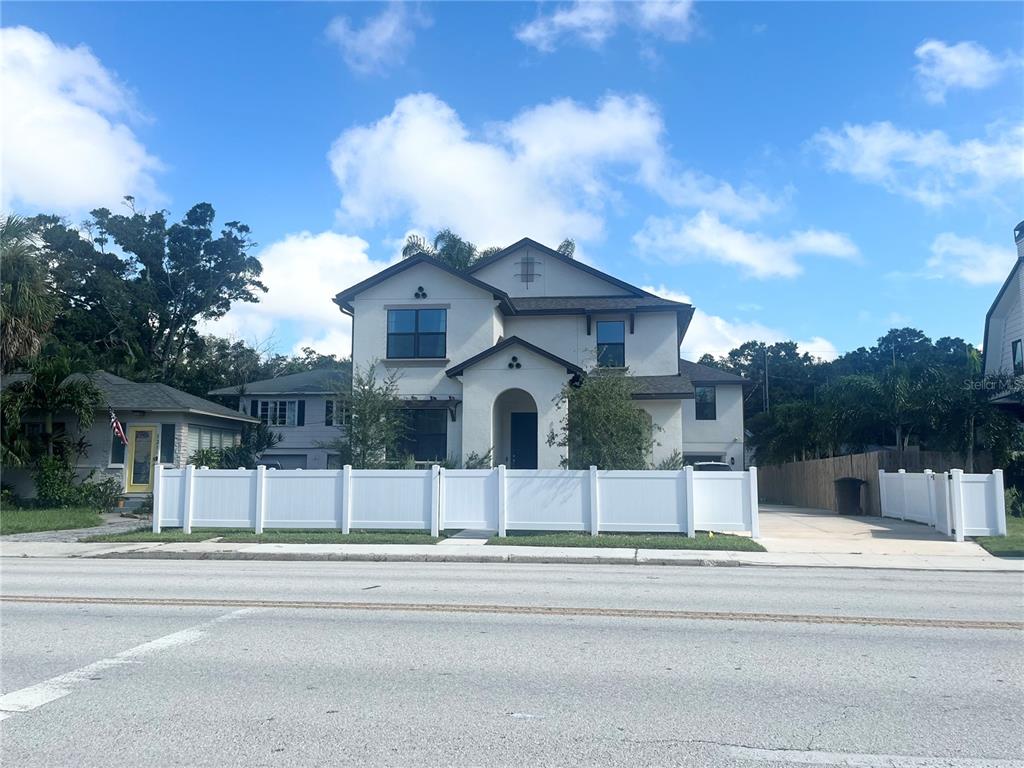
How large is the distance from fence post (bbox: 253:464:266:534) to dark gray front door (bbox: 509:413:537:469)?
1116cm

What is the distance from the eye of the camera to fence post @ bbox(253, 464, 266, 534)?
19.7 meters

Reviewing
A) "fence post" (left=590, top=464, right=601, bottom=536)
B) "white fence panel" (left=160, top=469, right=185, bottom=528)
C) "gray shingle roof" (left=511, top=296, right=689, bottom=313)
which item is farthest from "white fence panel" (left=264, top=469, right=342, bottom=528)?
"gray shingle roof" (left=511, top=296, right=689, bottom=313)

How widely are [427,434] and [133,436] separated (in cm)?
925

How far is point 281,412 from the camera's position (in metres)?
37.4

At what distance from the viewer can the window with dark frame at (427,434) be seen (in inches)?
1104

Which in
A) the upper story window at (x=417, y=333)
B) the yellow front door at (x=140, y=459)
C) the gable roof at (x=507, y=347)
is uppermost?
the upper story window at (x=417, y=333)

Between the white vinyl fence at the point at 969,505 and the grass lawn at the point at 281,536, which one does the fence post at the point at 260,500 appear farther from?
the white vinyl fence at the point at 969,505

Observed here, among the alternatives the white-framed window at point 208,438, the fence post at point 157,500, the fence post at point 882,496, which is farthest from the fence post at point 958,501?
the white-framed window at point 208,438

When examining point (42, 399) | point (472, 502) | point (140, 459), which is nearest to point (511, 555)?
point (472, 502)

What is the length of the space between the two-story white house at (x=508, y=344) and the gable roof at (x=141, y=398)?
18.0 feet

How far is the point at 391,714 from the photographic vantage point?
19.1ft

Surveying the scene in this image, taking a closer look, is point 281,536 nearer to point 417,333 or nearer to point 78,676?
point 417,333

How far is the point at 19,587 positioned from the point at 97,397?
1567 cm

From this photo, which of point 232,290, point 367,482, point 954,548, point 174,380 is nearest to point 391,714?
point 367,482
